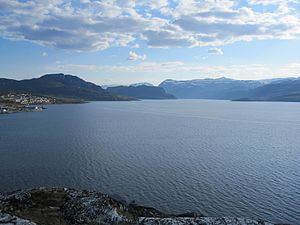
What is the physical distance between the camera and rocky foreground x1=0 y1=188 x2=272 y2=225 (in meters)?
22.8

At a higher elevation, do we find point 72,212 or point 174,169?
point 72,212

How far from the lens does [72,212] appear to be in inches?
964

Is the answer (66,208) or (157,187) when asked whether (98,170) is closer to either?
(157,187)

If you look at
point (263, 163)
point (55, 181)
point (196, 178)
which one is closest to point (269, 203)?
point (196, 178)

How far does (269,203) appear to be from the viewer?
38.1 metres

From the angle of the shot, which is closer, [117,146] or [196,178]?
[196,178]

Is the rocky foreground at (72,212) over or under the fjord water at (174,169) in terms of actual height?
over

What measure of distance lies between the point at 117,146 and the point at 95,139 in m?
12.8

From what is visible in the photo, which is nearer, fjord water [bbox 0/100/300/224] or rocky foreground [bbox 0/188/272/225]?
rocky foreground [bbox 0/188/272/225]

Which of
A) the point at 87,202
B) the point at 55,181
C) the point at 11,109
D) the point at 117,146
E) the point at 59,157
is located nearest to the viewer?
the point at 87,202

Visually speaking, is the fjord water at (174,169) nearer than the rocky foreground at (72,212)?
No

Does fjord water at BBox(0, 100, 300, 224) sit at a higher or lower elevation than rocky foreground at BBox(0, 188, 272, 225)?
lower

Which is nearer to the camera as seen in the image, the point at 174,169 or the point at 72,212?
the point at 72,212

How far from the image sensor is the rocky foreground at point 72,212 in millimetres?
22797
